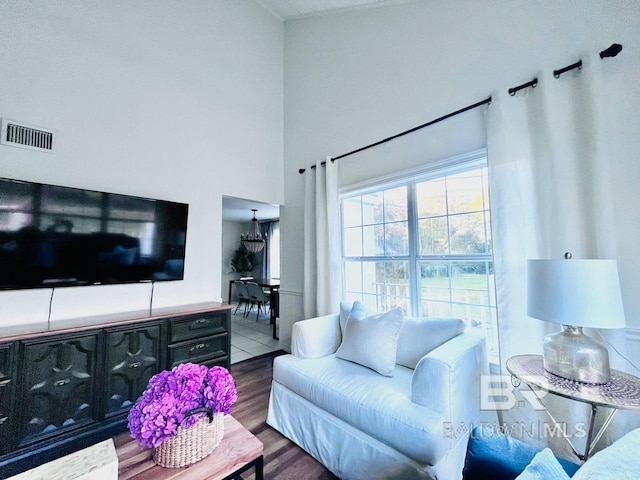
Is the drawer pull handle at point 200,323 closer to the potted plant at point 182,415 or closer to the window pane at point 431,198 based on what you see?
the potted plant at point 182,415

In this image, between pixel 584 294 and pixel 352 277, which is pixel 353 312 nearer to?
pixel 352 277

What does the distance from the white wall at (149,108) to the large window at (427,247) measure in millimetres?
1530

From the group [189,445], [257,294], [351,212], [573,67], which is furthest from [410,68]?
[257,294]

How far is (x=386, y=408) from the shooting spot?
54.1 inches

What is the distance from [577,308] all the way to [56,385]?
2.99 meters

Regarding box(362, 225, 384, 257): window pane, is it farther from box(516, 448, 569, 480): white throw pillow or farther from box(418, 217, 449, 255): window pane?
box(516, 448, 569, 480): white throw pillow

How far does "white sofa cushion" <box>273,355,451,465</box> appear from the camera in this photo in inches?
48.7

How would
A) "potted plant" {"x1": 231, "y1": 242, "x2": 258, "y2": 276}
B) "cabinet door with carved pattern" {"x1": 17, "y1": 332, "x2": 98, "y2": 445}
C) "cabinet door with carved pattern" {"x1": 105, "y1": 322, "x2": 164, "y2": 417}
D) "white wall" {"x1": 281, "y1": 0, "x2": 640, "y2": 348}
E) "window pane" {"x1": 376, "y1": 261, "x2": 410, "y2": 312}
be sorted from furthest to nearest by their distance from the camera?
A: "potted plant" {"x1": 231, "y1": 242, "x2": 258, "y2": 276} → "window pane" {"x1": 376, "y1": 261, "x2": 410, "y2": 312} → "cabinet door with carved pattern" {"x1": 105, "y1": 322, "x2": 164, "y2": 417} → "white wall" {"x1": 281, "y1": 0, "x2": 640, "y2": 348} → "cabinet door with carved pattern" {"x1": 17, "y1": 332, "x2": 98, "y2": 445}

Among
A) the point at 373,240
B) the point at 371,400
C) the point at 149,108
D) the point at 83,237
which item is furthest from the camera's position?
the point at 373,240

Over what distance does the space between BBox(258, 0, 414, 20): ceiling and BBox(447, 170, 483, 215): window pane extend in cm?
184

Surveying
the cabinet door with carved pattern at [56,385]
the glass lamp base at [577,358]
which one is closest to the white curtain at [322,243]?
the glass lamp base at [577,358]

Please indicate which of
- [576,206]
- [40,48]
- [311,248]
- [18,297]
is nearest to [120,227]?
[18,297]

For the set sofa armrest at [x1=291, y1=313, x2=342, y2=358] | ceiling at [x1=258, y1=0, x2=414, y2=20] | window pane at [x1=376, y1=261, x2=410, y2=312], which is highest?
ceiling at [x1=258, y1=0, x2=414, y2=20]

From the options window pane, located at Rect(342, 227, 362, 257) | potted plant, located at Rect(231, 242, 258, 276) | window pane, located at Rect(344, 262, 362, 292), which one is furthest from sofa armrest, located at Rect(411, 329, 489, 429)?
potted plant, located at Rect(231, 242, 258, 276)
